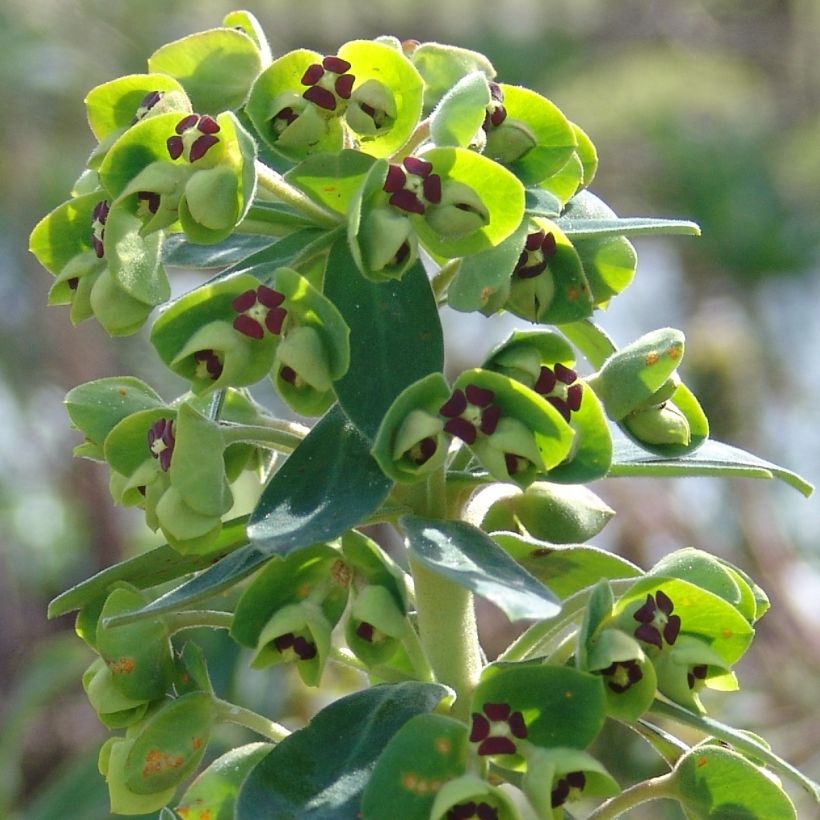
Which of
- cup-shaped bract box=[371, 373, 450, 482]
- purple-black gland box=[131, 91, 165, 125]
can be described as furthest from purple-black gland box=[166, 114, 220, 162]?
cup-shaped bract box=[371, 373, 450, 482]

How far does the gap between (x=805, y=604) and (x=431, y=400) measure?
3444mm

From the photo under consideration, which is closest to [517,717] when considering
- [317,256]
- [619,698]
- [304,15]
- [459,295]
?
[619,698]

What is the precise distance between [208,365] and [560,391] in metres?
0.31

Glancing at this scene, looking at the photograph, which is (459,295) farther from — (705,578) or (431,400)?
(705,578)

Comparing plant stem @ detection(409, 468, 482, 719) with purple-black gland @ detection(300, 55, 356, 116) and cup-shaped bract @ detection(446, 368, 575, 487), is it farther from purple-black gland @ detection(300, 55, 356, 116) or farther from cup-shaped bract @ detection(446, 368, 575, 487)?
purple-black gland @ detection(300, 55, 356, 116)

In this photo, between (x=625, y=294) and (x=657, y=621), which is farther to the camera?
(x=625, y=294)

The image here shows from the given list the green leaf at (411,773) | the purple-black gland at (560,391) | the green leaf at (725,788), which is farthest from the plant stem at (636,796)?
the purple-black gland at (560,391)

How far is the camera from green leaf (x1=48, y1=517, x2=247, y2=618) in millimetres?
1229

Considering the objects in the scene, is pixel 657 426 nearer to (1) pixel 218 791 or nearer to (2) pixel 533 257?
(2) pixel 533 257

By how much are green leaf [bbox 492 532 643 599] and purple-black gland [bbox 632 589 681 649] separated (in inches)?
8.6

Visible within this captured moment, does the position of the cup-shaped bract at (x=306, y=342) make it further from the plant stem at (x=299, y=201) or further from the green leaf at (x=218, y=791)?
the green leaf at (x=218, y=791)

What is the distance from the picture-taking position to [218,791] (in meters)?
1.20

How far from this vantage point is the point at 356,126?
1.18 metres

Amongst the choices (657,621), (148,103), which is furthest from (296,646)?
(148,103)
